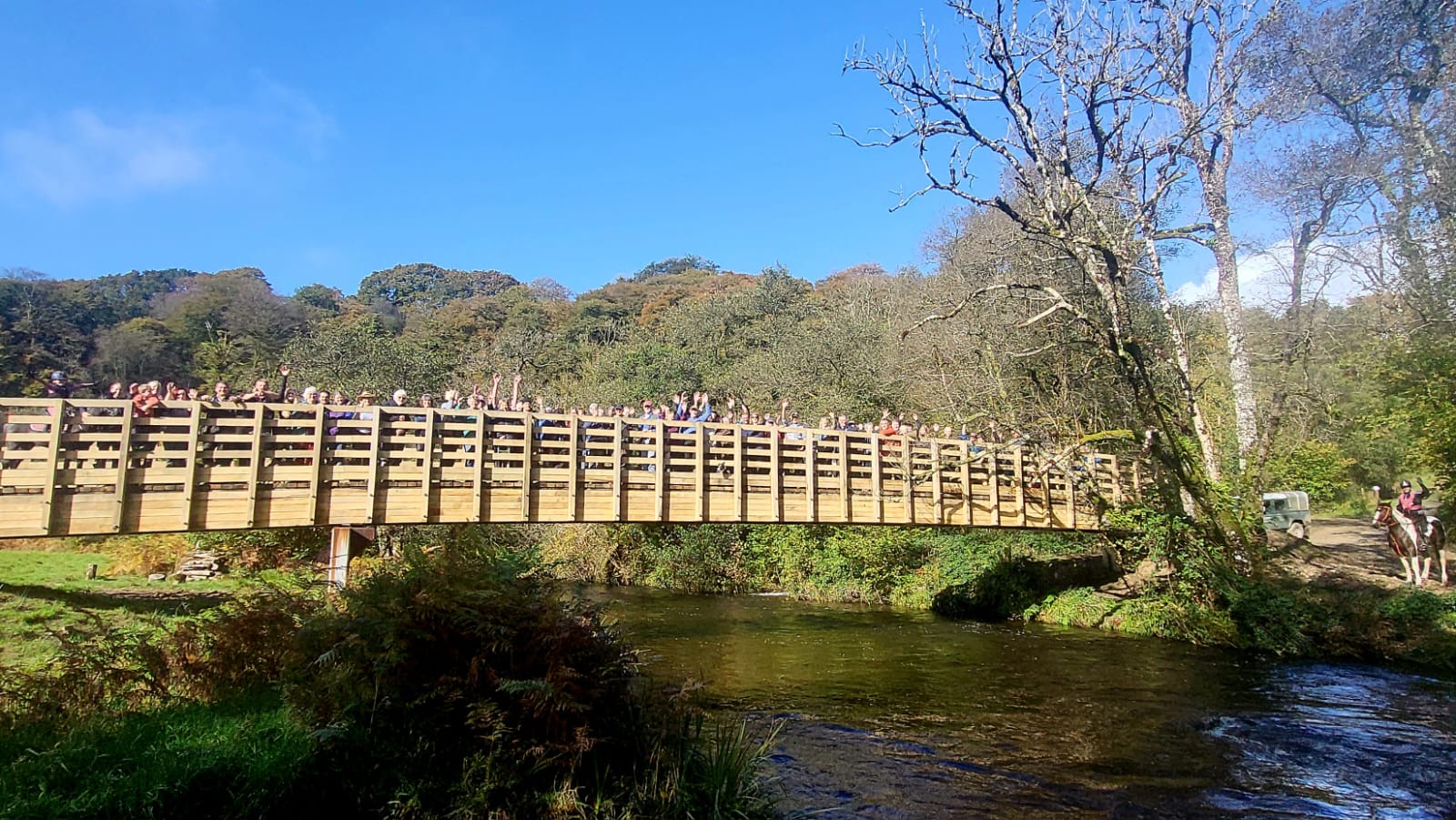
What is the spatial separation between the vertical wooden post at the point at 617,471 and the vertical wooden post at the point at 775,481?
2.89m

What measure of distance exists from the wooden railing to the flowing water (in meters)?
2.76

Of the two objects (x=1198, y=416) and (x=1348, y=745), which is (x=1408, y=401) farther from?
(x=1348, y=745)

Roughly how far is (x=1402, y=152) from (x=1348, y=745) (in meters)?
13.5

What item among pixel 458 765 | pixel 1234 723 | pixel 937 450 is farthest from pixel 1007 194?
pixel 458 765

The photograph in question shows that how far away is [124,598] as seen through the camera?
11.1 meters

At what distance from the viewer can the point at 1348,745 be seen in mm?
8414

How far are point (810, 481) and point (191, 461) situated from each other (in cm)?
990

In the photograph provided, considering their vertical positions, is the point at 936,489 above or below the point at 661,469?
below

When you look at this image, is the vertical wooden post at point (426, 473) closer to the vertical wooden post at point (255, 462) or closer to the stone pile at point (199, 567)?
the vertical wooden post at point (255, 462)

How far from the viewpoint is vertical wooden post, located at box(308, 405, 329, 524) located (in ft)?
39.0

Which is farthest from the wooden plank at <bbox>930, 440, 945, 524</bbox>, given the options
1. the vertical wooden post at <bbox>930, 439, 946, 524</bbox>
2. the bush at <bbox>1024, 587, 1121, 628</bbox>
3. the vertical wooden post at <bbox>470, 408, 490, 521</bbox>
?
the vertical wooden post at <bbox>470, 408, 490, 521</bbox>

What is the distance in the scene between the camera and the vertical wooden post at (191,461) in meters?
11.2

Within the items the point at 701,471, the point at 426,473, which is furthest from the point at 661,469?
the point at 426,473

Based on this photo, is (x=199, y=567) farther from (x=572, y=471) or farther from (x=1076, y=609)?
(x=1076, y=609)
